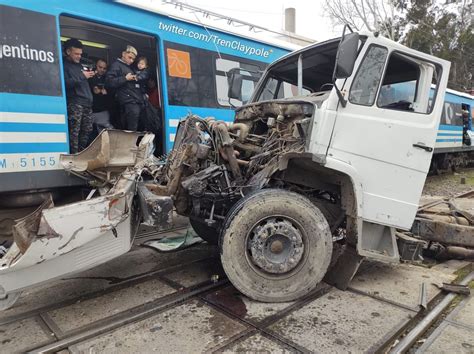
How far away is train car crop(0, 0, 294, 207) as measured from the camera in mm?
4168

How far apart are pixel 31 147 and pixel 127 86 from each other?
79.8 inches

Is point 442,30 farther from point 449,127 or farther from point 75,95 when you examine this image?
point 75,95

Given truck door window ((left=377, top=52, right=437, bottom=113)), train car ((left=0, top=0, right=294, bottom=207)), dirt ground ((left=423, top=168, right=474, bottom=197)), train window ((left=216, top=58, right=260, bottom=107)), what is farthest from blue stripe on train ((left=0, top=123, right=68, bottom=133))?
dirt ground ((left=423, top=168, right=474, bottom=197))

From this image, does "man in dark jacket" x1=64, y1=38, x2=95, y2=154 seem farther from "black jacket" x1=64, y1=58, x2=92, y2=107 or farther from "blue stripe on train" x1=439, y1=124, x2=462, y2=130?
"blue stripe on train" x1=439, y1=124, x2=462, y2=130

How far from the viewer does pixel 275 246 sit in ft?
11.0

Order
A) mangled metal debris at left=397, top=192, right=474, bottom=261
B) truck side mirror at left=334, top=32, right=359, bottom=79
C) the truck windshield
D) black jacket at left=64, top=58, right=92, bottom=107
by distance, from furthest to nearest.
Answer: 1. black jacket at left=64, top=58, right=92, bottom=107
2. the truck windshield
3. mangled metal debris at left=397, top=192, right=474, bottom=261
4. truck side mirror at left=334, top=32, right=359, bottom=79

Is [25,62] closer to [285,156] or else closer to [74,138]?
[74,138]

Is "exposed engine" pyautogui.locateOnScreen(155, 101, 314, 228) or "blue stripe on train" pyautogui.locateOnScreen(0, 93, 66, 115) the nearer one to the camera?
"exposed engine" pyautogui.locateOnScreen(155, 101, 314, 228)

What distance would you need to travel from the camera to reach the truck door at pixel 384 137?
348 centimetres

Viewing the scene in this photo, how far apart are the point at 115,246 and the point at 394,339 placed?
91.4 inches

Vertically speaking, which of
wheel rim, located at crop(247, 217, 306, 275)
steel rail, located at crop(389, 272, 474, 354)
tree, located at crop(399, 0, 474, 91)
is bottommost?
steel rail, located at crop(389, 272, 474, 354)

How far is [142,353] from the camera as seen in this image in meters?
2.58

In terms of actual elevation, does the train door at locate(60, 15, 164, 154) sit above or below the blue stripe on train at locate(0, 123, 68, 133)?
above

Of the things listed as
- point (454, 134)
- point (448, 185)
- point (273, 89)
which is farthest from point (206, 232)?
point (454, 134)
